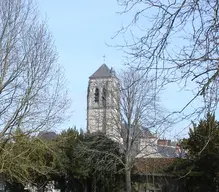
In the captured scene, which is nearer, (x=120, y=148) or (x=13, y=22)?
(x=13, y=22)

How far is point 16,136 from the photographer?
16688 mm

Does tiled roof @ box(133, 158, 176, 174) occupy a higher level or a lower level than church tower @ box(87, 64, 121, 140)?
lower

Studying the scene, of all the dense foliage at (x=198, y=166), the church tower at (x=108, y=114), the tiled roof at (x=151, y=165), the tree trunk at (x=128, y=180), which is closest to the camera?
the dense foliage at (x=198, y=166)

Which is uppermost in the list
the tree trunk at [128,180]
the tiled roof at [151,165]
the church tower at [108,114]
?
the church tower at [108,114]

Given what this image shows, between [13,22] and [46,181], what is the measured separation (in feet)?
59.8

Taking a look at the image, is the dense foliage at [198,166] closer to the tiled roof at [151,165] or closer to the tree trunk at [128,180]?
the tiled roof at [151,165]

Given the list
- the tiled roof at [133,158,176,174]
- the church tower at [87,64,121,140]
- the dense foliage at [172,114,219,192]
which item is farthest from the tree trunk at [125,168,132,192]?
the dense foliage at [172,114,219,192]

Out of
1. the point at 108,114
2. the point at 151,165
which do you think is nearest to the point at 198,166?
the point at 151,165

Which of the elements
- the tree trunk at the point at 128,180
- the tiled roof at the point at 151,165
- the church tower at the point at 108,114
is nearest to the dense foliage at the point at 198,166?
the tiled roof at the point at 151,165

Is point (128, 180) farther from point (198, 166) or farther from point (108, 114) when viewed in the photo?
point (108, 114)

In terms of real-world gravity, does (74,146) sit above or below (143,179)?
above

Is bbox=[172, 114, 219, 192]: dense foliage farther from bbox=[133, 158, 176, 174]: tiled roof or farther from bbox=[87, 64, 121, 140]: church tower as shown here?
bbox=[87, 64, 121, 140]: church tower

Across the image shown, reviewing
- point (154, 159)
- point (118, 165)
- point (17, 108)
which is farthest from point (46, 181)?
point (17, 108)

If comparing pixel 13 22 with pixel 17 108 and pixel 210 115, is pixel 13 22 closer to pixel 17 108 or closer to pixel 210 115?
pixel 17 108
